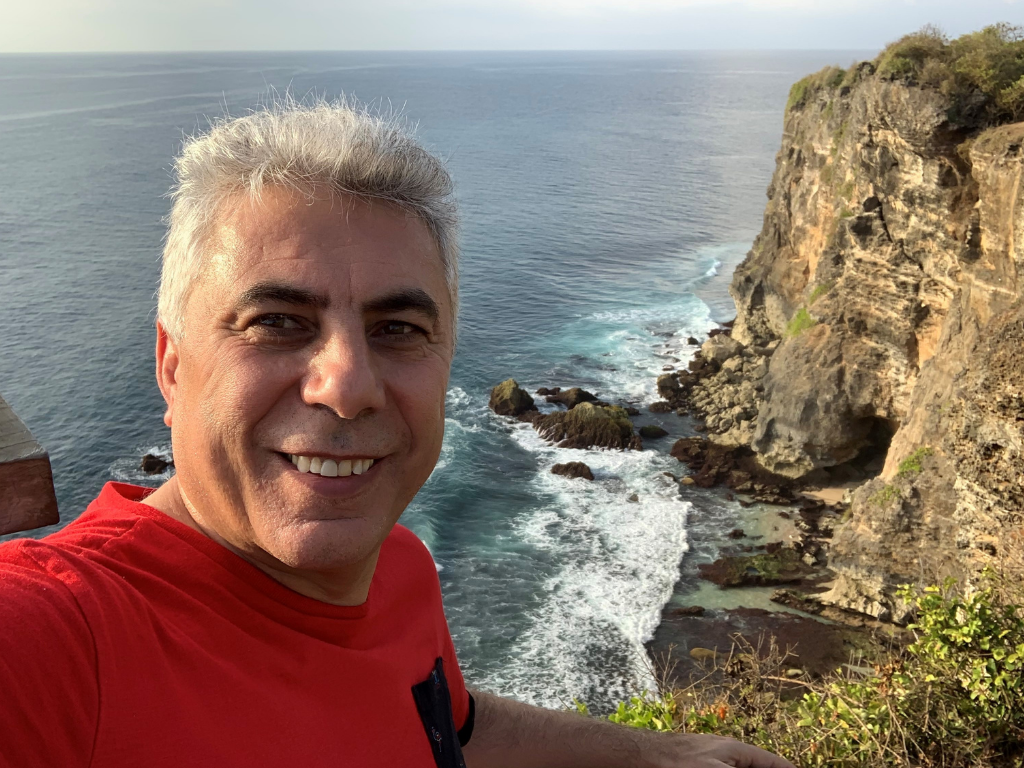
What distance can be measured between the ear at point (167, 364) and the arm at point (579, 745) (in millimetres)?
1723

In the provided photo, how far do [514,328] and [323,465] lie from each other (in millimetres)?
41785

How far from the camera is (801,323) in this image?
30203 millimetres

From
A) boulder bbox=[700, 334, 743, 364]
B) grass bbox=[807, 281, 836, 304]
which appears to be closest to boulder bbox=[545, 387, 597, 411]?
boulder bbox=[700, 334, 743, 364]

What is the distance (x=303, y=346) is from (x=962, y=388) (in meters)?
16.8

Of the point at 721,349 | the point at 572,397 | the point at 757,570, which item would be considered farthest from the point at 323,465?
the point at 721,349

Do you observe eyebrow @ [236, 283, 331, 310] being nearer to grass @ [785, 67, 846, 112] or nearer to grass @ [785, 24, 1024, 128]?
grass @ [785, 24, 1024, 128]

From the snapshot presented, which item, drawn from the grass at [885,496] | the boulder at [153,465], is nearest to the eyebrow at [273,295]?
the grass at [885,496]

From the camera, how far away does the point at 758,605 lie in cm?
2306

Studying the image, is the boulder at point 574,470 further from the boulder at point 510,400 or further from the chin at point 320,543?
the chin at point 320,543

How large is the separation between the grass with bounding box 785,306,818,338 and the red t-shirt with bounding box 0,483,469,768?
29343 mm

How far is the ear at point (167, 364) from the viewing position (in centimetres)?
234

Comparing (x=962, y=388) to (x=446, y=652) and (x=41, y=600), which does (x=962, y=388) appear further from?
(x=41, y=600)

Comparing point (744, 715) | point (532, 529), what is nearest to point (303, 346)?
point (744, 715)

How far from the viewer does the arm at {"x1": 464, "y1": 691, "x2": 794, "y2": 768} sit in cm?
322
